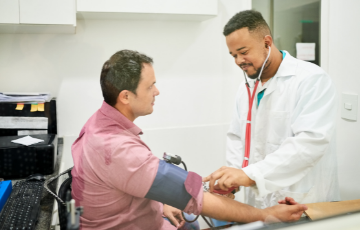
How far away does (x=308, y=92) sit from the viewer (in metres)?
1.18

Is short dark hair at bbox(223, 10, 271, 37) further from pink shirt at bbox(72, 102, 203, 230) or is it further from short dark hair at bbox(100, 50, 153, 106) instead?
pink shirt at bbox(72, 102, 203, 230)

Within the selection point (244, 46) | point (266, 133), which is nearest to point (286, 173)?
point (266, 133)

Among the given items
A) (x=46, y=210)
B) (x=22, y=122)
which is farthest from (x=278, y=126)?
(x=22, y=122)

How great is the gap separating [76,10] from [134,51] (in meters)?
0.31

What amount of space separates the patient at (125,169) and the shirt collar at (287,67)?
0.54 meters

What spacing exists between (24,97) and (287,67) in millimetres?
1073

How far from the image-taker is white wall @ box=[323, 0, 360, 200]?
4.35 ft

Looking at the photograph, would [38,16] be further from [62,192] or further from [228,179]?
[228,179]

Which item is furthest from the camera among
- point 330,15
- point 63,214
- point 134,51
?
point 330,15

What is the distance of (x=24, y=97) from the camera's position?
1.23m

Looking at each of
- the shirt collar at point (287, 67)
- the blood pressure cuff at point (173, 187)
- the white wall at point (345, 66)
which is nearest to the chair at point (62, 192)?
the blood pressure cuff at point (173, 187)

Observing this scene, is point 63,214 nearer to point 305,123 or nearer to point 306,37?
point 305,123

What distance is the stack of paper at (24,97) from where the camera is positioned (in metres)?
1.11

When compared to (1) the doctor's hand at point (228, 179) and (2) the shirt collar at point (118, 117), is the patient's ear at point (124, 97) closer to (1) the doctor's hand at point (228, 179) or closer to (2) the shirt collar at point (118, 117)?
(2) the shirt collar at point (118, 117)
